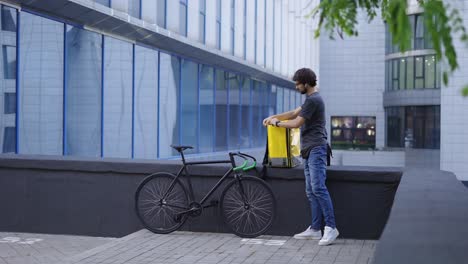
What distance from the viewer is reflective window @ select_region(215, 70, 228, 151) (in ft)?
85.5

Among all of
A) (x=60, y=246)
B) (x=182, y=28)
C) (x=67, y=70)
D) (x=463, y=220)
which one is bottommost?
(x=60, y=246)

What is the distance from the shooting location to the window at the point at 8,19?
12.7 metres

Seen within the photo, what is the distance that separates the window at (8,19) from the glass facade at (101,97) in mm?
29

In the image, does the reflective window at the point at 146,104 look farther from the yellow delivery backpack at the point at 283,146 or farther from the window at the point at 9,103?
the yellow delivery backpack at the point at 283,146

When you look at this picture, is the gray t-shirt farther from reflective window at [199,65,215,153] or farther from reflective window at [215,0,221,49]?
reflective window at [215,0,221,49]

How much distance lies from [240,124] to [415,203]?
82.5 feet

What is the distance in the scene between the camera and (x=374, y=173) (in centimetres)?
754

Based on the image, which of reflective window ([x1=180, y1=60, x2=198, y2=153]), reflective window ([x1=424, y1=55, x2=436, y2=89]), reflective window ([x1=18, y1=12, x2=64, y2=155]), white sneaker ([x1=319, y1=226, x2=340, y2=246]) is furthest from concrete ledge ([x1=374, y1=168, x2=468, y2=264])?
reflective window ([x1=424, y1=55, x2=436, y2=89])

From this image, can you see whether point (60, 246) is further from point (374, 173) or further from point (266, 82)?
point (266, 82)

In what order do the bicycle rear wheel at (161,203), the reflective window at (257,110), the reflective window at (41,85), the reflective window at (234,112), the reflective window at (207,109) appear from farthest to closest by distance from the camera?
1. the reflective window at (257,110)
2. the reflective window at (234,112)
3. the reflective window at (207,109)
4. the reflective window at (41,85)
5. the bicycle rear wheel at (161,203)

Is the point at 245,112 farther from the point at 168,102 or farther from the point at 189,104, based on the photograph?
the point at 168,102

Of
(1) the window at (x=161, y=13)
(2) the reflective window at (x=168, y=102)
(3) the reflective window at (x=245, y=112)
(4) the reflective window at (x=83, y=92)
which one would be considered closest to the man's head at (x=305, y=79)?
(4) the reflective window at (x=83, y=92)

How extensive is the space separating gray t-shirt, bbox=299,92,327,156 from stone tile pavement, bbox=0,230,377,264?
106cm

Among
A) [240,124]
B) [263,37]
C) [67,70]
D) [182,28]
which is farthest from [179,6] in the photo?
[263,37]
